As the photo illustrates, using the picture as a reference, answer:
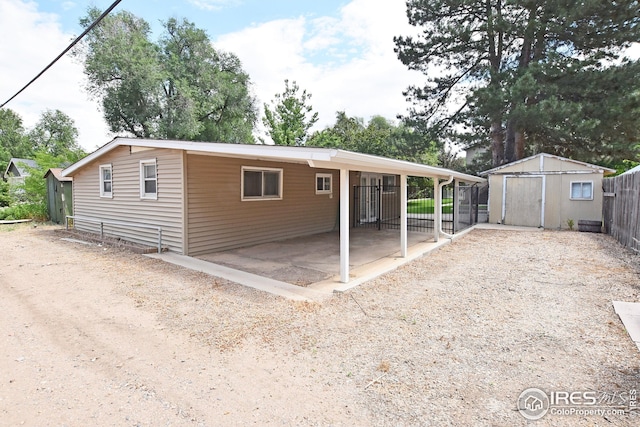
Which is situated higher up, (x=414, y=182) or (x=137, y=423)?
(x=414, y=182)

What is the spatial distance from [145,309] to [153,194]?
15.2ft

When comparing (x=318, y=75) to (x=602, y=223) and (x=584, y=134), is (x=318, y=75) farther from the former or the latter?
(x=602, y=223)

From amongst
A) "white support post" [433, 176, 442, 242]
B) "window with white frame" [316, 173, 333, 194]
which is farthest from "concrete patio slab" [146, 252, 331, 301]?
"white support post" [433, 176, 442, 242]

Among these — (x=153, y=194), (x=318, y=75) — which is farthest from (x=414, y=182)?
(x=153, y=194)

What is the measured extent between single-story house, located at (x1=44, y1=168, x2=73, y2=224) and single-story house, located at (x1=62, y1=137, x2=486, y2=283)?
228 cm

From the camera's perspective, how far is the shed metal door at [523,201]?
12.8 metres

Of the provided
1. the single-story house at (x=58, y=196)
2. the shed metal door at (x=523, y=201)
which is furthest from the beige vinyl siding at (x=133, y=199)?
the shed metal door at (x=523, y=201)

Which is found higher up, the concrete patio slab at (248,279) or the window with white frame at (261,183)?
the window with white frame at (261,183)

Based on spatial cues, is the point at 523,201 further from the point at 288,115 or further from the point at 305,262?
the point at 288,115

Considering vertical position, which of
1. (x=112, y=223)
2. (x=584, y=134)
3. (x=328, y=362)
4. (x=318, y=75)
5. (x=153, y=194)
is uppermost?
(x=318, y=75)

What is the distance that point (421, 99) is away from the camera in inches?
717

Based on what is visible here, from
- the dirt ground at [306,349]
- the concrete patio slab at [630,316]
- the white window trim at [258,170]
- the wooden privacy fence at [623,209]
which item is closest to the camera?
the dirt ground at [306,349]

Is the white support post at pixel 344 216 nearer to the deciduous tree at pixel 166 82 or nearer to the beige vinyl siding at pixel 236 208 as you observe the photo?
the beige vinyl siding at pixel 236 208

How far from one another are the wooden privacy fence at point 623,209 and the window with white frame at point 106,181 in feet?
43.7
